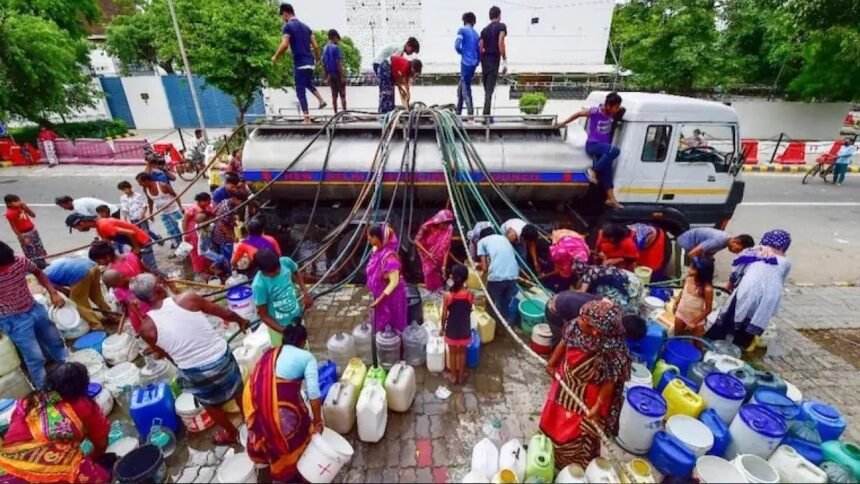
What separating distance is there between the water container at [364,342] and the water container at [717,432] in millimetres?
3072

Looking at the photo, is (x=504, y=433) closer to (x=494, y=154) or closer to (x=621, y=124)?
(x=494, y=154)

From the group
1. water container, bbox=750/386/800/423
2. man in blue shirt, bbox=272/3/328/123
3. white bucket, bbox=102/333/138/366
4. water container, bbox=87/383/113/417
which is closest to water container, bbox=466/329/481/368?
water container, bbox=750/386/800/423

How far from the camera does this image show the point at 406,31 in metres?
26.5

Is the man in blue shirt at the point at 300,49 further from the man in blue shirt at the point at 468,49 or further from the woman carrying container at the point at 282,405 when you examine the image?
the woman carrying container at the point at 282,405

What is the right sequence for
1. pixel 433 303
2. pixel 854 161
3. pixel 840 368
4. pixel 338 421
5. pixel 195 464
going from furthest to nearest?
pixel 854 161
pixel 433 303
pixel 840 368
pixel 338 421
pixel 195 464

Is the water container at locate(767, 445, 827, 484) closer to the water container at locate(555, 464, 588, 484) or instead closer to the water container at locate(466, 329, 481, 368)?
the water container at locate(555, 464, 588, 484)

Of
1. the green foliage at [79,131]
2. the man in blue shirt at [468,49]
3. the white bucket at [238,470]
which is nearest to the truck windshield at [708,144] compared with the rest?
the man in blue shirt at [468,49]

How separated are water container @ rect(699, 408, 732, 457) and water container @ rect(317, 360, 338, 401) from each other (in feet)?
10.4

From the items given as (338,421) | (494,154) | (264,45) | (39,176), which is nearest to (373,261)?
(338,421)

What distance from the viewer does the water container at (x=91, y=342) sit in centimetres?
450

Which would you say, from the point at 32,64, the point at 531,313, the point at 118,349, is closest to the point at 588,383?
the point at 531,313

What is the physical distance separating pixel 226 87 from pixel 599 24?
23468 mm

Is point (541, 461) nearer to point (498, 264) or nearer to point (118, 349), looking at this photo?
point (498, 264)

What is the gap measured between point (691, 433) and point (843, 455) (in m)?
1.06
